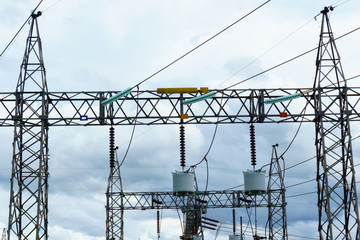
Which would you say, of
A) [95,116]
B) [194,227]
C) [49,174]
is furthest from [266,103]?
[194,227]

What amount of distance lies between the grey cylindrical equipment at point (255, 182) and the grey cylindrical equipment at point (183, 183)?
241 cm

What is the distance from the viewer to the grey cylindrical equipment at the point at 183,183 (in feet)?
77.7

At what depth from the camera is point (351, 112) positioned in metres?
22.1

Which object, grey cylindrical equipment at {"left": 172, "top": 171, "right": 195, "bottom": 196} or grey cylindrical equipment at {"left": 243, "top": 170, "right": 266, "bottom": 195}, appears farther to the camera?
grey cylindrical equipment at {"left": 243, "top": 170, "right": 266, "bottom": 195}

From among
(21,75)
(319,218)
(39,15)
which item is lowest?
(319,218)

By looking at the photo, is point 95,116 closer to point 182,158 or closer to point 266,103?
point 182,158

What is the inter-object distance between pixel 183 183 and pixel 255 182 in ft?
9.95

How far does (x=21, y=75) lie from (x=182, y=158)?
6.76m

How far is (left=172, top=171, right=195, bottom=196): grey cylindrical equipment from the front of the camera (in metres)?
23.7

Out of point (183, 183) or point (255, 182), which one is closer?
point (183, 183)

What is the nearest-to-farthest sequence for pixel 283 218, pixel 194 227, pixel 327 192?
pixel 327 192
pixel 283 218
pixel 194 227

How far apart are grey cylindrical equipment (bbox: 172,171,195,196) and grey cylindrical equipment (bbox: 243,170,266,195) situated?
241 centimetres

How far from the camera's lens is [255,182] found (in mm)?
24438

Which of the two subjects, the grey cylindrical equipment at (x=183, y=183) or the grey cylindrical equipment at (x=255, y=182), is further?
the grey cylindrical equipment at (x=255, y=182)
